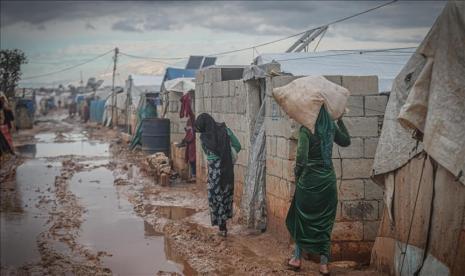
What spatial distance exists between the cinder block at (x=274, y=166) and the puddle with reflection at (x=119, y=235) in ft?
5.80

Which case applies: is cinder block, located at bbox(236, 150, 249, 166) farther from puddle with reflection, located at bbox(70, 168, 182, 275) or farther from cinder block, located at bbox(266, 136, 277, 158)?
puddle with reflection, located at bbox(70, 168, 182, 275)

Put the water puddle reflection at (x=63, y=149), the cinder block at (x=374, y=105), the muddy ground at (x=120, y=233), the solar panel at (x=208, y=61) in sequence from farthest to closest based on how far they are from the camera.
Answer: the solar panel at (x=208, y=61), the water puddle reflection at (x=63, y=149), the cinder block at (x=374, y=105), the muddy ground at (x=120, y=233)

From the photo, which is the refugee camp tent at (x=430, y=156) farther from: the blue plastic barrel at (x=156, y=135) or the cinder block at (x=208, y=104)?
the blue plastic barrel at (x=156, y=135)

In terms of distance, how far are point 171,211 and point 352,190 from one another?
3734 millimetres

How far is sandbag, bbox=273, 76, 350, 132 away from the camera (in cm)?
513

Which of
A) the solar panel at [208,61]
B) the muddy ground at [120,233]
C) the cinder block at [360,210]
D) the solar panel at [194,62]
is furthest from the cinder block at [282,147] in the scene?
the solar panel at [194,62]

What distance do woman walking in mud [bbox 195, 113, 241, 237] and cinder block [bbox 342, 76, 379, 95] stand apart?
183 centimetres

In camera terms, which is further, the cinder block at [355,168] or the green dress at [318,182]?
the cinder block at [355,168]

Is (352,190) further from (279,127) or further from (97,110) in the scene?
(97,110)

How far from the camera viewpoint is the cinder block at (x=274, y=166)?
679 cm

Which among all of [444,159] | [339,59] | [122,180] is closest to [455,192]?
[444,159]

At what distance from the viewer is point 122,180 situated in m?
12.3

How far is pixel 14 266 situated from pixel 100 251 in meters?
1.04

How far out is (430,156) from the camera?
13.3ft
